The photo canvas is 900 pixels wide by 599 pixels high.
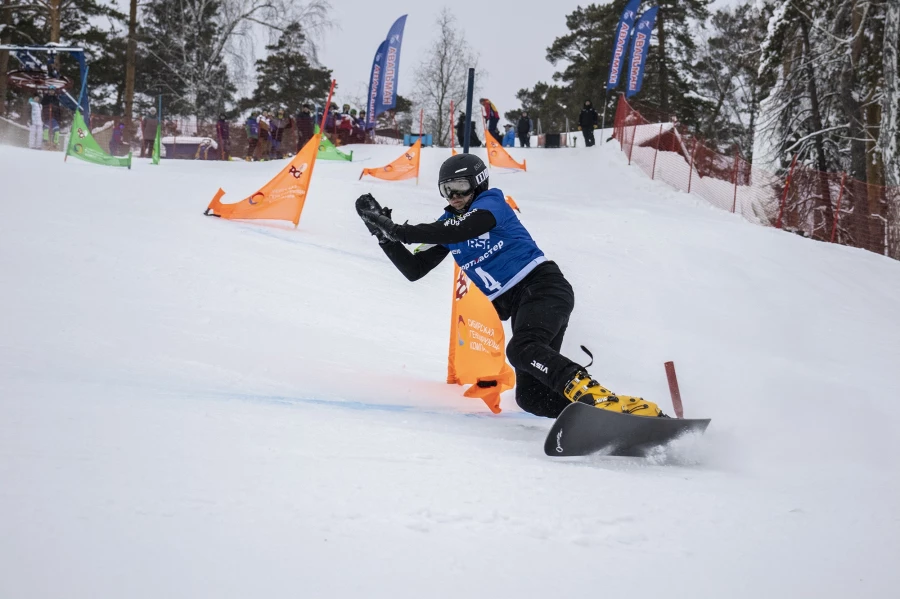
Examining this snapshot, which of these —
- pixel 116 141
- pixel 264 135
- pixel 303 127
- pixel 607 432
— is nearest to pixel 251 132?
pixel 264 135

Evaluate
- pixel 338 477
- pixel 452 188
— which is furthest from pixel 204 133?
pixel 338 477

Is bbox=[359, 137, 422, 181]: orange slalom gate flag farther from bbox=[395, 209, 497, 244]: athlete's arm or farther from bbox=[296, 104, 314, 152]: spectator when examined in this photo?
bbox=[395, 209, 497, 244]: athlete's arm

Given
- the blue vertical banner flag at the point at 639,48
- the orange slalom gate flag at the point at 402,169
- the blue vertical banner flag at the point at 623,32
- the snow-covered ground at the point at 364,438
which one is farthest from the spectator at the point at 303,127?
the snow-covered ground at the point at 364,438

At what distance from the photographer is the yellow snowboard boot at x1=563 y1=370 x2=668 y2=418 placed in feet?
11.5

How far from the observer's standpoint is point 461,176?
4.14 m

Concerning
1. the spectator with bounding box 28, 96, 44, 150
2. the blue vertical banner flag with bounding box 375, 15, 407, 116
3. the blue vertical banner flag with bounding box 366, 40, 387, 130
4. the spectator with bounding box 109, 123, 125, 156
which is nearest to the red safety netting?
the blue vertical banner flag with bounding box 375, 15, 407, 116

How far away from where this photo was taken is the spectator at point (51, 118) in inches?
844

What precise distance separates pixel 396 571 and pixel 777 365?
6.06 meters

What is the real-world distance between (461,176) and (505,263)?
0.53m

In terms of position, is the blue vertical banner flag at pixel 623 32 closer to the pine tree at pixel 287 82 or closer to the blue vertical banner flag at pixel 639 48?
the blue vertical banner flag at pixel 639 48

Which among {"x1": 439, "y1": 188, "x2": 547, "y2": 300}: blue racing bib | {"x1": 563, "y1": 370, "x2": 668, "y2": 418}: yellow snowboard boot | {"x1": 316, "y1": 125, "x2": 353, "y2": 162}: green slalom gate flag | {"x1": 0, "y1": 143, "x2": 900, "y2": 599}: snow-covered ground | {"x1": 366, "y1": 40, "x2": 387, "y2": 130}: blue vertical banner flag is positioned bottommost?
{"x1": 0, "y1": 143, "x2": 900, "y2": 599}: snow-covered ground

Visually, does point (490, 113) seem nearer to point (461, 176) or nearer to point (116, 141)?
point (116, 141)

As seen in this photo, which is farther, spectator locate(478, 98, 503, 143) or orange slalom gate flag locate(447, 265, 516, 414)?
spectator locate(478, 98, 503, 143)

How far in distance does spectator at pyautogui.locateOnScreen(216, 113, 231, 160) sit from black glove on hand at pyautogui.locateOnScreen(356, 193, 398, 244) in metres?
21.7
